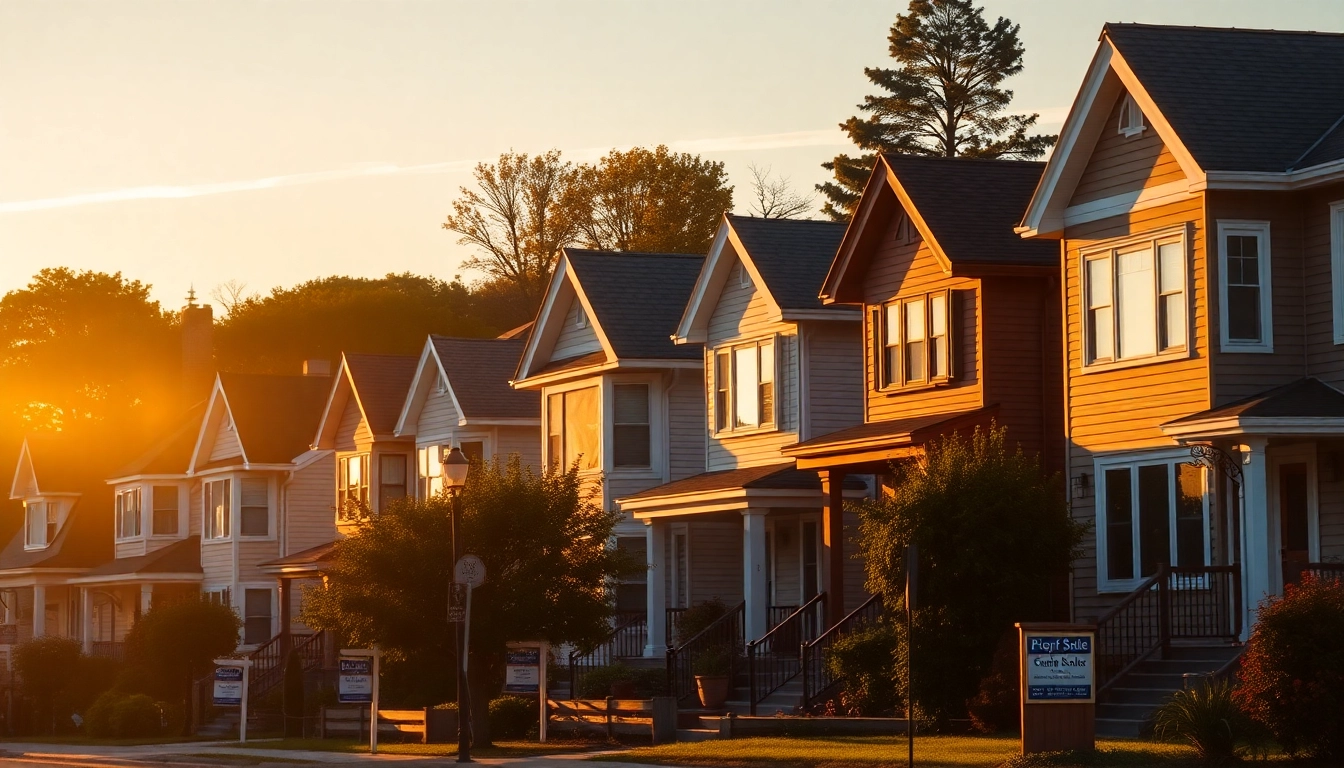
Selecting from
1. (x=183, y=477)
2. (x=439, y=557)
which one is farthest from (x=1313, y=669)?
(x=183, y=477)

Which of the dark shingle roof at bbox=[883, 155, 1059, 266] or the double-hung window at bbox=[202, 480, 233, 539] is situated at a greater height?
the dark shingle roof at bbox=[883, 155, 1059, 266]

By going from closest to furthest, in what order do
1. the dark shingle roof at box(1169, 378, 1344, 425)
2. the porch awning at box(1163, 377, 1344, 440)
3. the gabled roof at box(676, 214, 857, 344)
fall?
the porch awning at box(1163, 377, 1344, 440) → the dark shingle roof at box(1169, 378, 1344, 425) → the gabled roof at box(676, 214, 857, 344)

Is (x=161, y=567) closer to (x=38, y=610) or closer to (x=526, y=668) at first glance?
(x=38, y=610)

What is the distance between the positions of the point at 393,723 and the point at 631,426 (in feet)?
30.6

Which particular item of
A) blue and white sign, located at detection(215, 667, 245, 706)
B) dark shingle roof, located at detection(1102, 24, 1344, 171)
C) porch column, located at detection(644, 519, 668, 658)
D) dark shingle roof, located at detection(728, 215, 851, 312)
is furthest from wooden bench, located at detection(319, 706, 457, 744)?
dark shingle roof, located at detection(1102, 24, 1344, 171)

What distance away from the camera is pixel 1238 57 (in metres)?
30.1

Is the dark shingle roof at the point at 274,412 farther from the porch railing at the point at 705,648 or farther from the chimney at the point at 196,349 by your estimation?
the porch railing at the point at 705,648

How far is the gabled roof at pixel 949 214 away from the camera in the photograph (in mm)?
32219

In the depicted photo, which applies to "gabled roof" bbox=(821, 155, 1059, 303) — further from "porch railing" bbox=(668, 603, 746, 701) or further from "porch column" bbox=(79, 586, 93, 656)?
"porch column" bbox=(79, 586, 93, 656)

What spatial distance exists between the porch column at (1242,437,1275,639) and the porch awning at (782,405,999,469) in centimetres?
594

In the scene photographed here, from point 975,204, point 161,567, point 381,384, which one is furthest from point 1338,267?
point 161,567

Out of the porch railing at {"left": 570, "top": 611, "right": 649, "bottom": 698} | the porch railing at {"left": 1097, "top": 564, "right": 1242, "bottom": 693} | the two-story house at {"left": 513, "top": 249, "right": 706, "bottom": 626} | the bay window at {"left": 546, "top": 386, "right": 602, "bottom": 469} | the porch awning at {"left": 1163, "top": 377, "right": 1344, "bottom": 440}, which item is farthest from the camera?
the bay window at {"left": 546, "top": 386, "right": 602, "bottom": 469}

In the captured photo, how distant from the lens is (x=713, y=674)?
1373 inches

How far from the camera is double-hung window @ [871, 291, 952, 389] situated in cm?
3347
